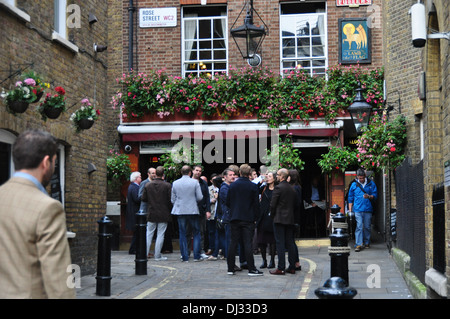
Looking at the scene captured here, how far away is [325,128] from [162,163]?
4.62m

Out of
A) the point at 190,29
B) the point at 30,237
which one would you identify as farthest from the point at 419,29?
the point at 190,29

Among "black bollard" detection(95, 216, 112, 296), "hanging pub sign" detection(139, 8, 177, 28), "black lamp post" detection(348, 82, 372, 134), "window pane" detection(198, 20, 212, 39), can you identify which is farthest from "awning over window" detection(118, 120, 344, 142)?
"black bollard" detection(95, 216, 112, 296)

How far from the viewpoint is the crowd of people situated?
1142 cm

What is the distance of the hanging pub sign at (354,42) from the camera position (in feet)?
61.3

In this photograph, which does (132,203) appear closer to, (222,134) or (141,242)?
(222,134)

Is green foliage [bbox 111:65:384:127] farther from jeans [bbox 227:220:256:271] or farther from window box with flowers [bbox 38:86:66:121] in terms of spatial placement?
window box with flowers [bbox 38:86:66:121]

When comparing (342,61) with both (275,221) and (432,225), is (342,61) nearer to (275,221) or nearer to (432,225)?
(275,221)

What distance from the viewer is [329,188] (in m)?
18.2

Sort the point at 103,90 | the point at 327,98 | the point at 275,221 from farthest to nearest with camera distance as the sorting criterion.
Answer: the point at 327,98
the point at 103,90
the point at 275,221

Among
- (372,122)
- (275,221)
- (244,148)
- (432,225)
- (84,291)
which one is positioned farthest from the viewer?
(244,148)

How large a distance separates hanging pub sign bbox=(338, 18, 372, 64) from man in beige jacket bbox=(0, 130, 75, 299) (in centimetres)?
1575

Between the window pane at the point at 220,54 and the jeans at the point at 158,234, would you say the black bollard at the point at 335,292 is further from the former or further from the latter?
the window pane at the point at 220,54

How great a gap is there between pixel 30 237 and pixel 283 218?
7.98m

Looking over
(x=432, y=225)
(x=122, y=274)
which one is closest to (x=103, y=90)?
(x=122, y=274)
